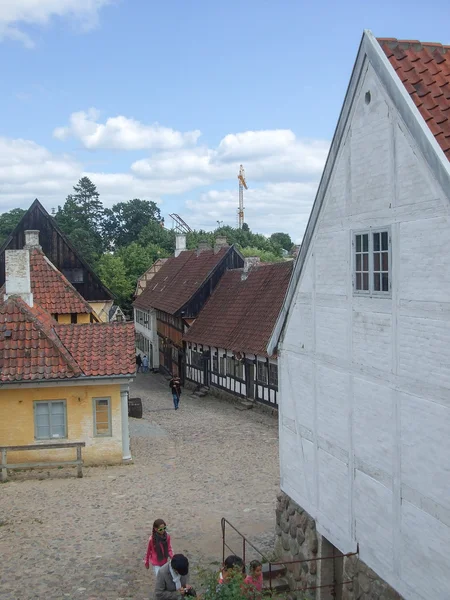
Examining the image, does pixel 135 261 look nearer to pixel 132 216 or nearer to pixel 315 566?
pixel 132 216

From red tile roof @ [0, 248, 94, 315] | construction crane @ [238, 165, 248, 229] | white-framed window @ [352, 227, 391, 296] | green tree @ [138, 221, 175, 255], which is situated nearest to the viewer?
white-framed window @ [352, 227, 391, 296]

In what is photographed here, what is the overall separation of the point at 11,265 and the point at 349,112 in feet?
46.3

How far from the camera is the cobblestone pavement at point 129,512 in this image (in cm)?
1102

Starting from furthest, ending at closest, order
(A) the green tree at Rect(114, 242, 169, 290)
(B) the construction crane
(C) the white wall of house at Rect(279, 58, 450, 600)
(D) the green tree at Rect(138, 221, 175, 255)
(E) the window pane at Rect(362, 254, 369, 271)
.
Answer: (B) the construction crane < (D) the green tree at Rect(138, 221, 175, 255) < (A) the green tree at Rect(114, 242, 169, 290) < (E) the window pane at Rect(362, 254, 369, 271) < (C) the white wall of house at Rect(279, 58, 450, 600)

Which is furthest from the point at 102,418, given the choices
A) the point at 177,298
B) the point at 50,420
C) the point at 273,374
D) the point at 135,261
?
the point at 135,261

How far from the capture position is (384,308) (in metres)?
8.00

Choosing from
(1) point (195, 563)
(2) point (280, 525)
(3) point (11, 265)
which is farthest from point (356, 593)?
(3) point (11, 265)

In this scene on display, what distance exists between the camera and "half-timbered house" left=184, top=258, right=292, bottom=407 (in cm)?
2727

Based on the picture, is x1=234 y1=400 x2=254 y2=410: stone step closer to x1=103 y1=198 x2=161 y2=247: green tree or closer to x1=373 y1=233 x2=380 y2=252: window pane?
x1=373 y1=233 x2=380 y2=252: window pane

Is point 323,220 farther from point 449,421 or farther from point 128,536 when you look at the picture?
point 128,536

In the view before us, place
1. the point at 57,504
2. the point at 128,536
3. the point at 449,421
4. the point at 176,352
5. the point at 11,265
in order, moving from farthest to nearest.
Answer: the point at 176,352
the point at 11,265
the point at 57,504
the point at 128,536
the point at 449,421

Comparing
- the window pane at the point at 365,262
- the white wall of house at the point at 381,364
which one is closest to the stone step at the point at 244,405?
the white wall of house at the point at 381,364

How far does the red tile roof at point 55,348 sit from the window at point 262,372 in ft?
26.8

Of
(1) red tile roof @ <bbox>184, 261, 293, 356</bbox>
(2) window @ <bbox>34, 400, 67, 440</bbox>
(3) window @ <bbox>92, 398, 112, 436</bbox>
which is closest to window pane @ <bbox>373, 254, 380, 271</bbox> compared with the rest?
(3) window @ <bbox>92, 398, 112, 436</bbox>
